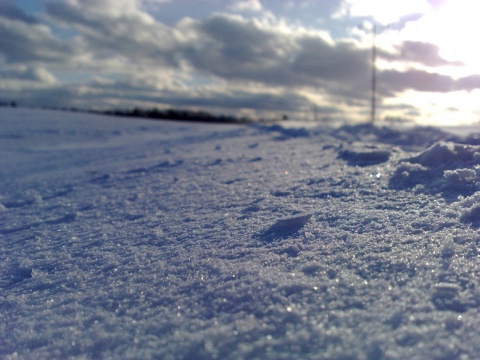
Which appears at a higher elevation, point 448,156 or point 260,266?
point 448,156

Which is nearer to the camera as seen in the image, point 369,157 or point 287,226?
point 287,226

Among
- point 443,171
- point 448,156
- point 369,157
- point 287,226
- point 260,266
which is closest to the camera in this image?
point 260,266

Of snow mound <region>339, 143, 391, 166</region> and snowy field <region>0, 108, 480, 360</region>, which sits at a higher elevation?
snow mound <region>339, 143, 391, 166</region>

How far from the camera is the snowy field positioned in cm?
143

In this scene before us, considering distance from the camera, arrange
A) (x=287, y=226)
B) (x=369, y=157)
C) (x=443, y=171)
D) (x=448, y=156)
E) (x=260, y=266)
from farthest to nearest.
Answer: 1. (x=369, y=157)
2. (x=448, y=156)
3. (x=443, y=171)
4. (x=287, y=226)
5. (x=260, y=266)

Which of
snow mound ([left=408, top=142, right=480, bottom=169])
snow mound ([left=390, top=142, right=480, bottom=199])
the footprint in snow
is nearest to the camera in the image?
the footprint in snow

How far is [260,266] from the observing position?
195 centimetres

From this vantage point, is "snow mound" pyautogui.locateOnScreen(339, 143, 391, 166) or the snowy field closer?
the snowy field

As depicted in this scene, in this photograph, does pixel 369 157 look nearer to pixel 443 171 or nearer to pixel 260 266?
pixel 443 171

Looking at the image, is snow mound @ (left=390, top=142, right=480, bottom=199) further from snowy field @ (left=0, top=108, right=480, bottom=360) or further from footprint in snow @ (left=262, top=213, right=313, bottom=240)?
footprint in snow @ (left=262, top=213, right=313, bottom=240)

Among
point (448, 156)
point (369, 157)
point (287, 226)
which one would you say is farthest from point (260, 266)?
point (369, 157)

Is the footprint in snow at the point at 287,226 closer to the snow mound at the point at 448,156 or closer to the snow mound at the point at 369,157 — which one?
the snow mound at the point at 448,156

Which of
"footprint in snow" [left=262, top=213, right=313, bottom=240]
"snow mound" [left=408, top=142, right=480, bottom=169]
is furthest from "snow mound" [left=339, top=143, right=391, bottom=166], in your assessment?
"footprint in snow" [left=262, top=213, right=313, bottom=240]

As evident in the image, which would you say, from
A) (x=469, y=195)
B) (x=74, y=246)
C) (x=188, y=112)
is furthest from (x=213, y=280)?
(x=188, y=112)
